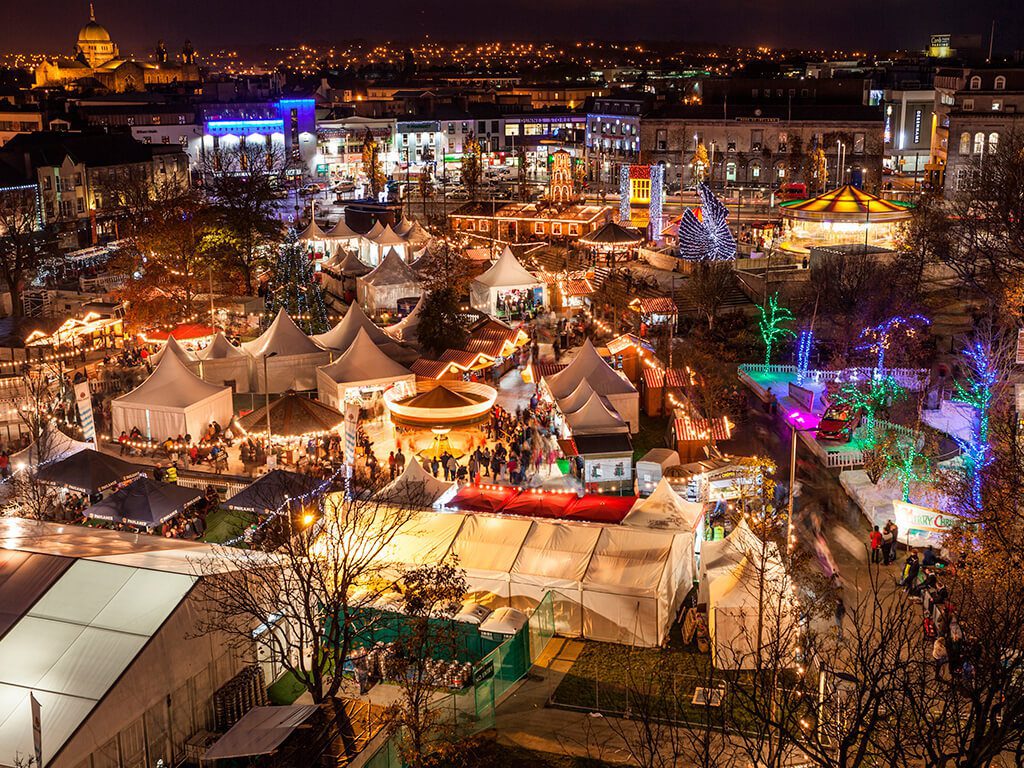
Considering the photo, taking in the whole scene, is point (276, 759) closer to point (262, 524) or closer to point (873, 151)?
point (262, 524)

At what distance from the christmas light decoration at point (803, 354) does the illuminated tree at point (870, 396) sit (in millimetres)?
2529

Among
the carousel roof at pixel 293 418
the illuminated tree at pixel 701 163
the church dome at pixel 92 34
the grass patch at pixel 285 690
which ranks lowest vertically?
the grass patch at pixel 285 690

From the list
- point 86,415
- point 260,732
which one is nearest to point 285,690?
point 260,732

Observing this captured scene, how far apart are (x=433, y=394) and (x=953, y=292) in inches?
852

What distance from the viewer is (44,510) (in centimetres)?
2003

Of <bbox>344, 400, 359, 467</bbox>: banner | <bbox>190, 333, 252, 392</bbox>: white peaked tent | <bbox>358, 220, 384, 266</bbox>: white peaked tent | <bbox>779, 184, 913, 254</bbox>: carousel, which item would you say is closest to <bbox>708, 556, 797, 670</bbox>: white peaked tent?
<bbox>344, 400, 359, 467</bbox>: banner

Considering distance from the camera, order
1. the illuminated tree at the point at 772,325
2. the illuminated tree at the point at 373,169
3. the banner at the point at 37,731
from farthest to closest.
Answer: the illuminated tree at the point at 373,169 → the illuminated tree at the point at 772,325 → the banner at the point at 37,731

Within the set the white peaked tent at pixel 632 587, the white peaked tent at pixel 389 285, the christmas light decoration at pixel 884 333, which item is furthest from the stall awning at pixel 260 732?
the white peaked tent at pixel 389 285

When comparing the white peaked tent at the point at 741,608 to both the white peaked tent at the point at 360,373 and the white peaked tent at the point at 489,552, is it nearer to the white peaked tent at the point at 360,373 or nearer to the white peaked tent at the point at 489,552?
the white peaked tent at the point at 489,552

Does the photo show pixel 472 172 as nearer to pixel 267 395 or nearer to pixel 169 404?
pixel 267 395

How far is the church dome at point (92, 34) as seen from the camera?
14212cm

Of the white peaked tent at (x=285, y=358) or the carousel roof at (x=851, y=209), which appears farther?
the carousel roof at (x=851, y=209)

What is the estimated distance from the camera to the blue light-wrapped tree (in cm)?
3709

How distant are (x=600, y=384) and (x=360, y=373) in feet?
19.1
